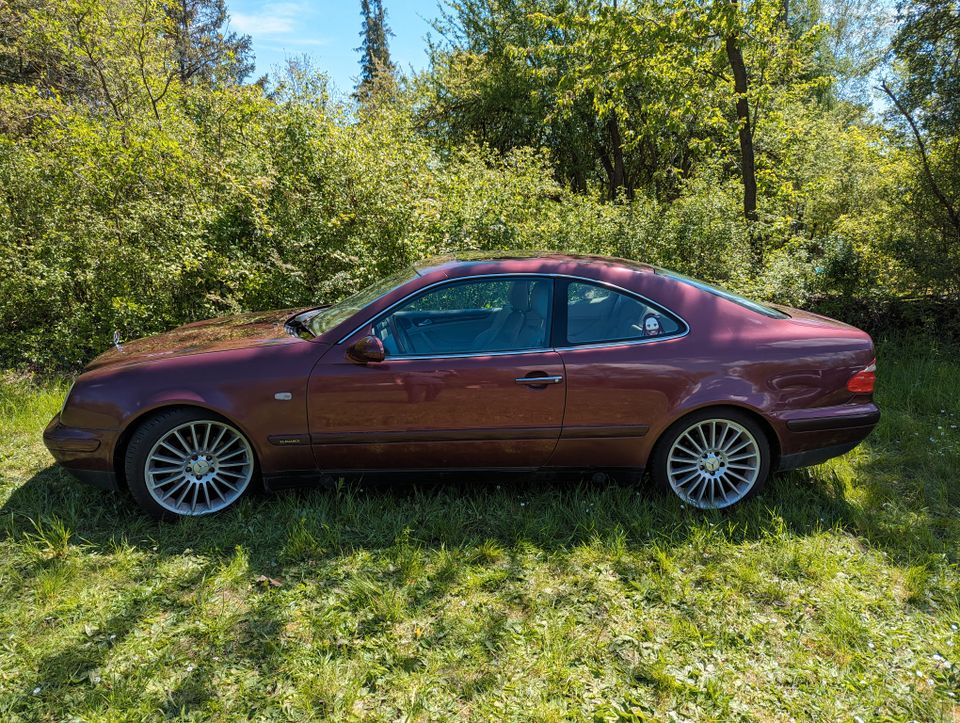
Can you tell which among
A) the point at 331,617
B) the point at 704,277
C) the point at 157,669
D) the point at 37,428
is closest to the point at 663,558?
the point at 331,617

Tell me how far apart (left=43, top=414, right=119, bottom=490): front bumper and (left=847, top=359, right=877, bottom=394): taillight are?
4228mm

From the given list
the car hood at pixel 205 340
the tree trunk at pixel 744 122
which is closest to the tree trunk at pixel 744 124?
the tree trunk at pixel 744 122

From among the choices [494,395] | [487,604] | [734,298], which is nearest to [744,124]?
[734,298]

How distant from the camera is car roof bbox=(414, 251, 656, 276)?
3748 mm

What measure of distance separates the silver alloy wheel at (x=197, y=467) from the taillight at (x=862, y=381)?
3.54 metres

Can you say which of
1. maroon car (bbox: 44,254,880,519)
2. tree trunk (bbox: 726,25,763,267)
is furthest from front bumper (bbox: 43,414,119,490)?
tree trunk (bbox: 726,25,763,267)

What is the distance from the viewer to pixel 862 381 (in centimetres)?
366

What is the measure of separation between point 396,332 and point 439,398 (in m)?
0.47

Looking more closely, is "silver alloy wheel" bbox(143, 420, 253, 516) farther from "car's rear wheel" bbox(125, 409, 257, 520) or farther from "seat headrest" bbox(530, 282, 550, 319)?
"seat headrest" bbox(530, 282, 550, 319)

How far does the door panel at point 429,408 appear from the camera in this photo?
3.44 metres

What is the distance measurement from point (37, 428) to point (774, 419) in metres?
5.40

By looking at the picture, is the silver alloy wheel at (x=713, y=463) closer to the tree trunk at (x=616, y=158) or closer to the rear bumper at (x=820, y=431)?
the rear bumper at (x=820, y=431)

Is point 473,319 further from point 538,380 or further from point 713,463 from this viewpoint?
point 713,463

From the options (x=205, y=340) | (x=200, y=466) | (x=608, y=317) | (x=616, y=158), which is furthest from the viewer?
(x=616, y=158)
